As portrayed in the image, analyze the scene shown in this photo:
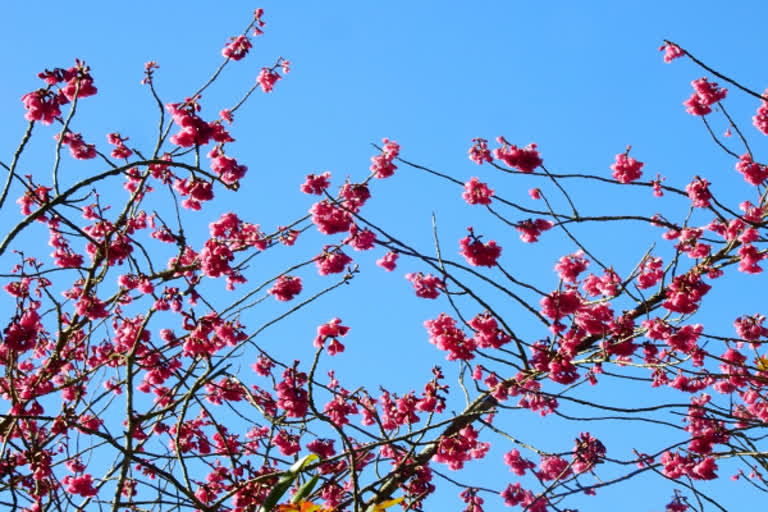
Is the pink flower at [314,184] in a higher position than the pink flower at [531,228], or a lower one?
higher

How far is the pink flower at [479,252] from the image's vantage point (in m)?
5.08

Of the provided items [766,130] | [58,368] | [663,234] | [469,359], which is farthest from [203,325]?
[766,130]

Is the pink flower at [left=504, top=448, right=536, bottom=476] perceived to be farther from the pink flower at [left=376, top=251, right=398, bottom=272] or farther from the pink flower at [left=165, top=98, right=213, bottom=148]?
the pink flower at [left=165, top=98, right=213, bottom=148]

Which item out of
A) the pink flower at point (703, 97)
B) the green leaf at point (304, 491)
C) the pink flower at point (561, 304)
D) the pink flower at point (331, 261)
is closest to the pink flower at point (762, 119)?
the pink flower at point (703, 97)

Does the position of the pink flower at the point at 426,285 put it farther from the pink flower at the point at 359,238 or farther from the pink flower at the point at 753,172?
the pink flower at the point at 753,172

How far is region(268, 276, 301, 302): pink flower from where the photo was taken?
559 cm

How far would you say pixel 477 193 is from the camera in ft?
18.4

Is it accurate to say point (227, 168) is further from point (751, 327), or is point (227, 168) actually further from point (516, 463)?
point (751, 327)

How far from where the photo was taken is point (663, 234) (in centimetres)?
664

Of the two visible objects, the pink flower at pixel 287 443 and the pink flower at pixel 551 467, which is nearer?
the pink flower at pixel 287 443

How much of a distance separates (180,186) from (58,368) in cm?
164

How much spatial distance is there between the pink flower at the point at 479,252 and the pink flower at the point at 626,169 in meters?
1.31

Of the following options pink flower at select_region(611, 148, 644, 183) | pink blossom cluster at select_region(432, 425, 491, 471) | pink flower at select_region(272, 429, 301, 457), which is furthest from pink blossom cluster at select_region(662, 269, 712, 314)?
pink flower at select_region(272, 429, 301, 457)

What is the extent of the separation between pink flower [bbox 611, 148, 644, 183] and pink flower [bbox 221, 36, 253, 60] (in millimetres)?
3329
